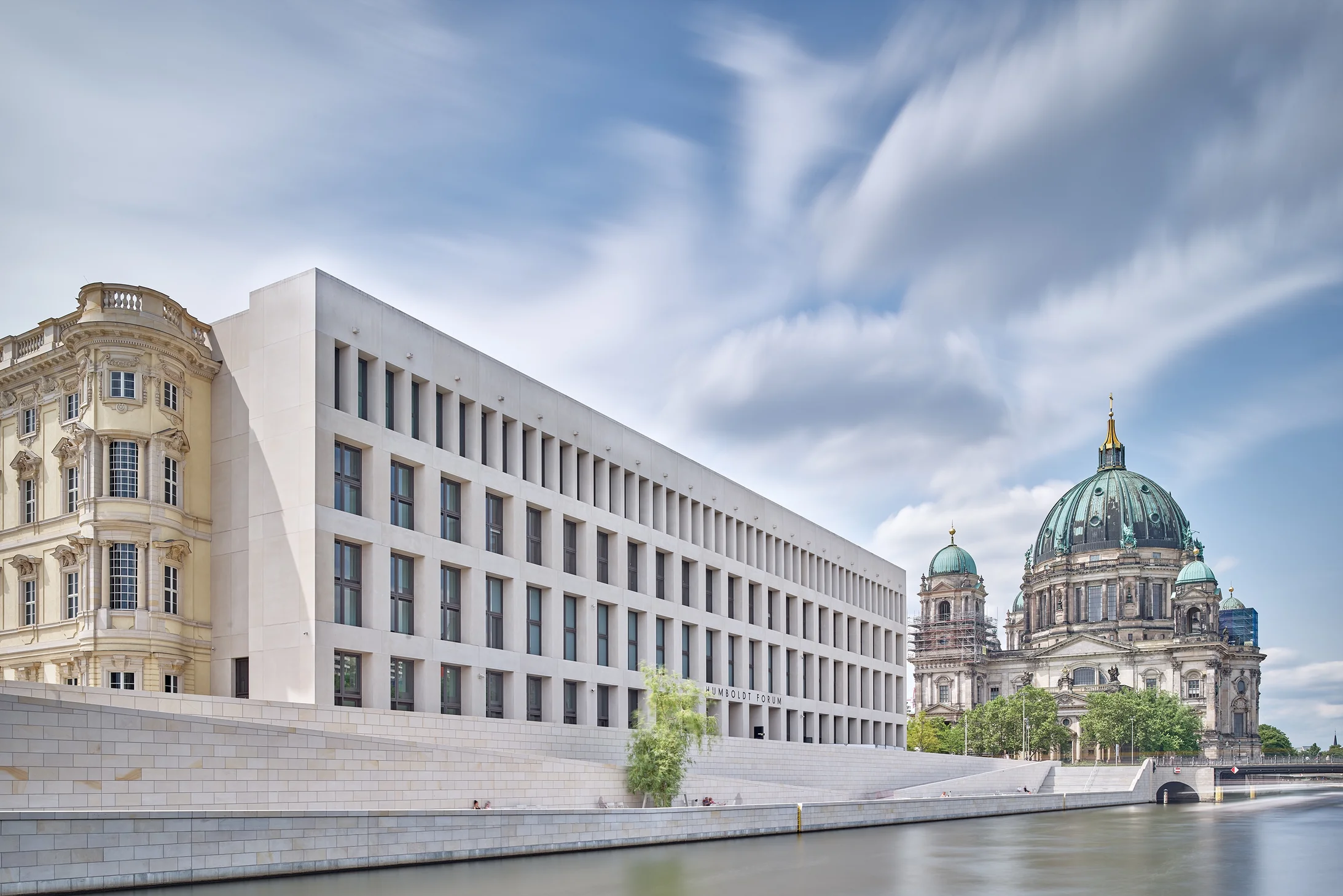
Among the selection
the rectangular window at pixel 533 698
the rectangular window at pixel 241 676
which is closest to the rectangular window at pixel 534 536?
the rectangular window at pixel 533 698

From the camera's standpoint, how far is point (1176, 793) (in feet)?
393

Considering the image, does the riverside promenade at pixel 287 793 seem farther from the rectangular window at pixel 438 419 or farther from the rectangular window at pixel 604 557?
the rectangular window at pixel 438 419

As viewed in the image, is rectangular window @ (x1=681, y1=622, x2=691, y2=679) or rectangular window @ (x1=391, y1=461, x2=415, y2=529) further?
rectangular window @ (x1=681, y1=622, x2=691, y2=679)

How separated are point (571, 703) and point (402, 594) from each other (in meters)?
13.0

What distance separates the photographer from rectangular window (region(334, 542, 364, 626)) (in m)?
44.9

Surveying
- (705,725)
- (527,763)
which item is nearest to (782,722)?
(705,725)

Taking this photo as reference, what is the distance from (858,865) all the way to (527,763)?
1299 centimetres

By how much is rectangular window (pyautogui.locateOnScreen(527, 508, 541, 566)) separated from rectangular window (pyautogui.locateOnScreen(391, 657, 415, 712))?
8921mm

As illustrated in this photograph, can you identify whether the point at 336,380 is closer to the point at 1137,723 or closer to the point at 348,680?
the point at 348,680

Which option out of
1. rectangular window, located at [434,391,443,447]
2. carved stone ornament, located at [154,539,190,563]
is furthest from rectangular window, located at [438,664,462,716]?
carved stone ornament, located at [154,539,190,563]

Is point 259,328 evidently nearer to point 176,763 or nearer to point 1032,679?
point 176,763

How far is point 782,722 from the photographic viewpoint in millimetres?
77188

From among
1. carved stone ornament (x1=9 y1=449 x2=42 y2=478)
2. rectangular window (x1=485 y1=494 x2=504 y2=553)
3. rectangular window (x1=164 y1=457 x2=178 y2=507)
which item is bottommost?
rectangular window (x1=485 y1=494 x2=504 y2=553)

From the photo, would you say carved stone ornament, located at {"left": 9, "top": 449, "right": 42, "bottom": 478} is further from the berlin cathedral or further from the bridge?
the berlin cathedral
